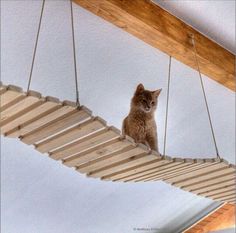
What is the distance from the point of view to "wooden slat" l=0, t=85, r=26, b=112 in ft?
5.35

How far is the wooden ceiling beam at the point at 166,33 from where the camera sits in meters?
2.75

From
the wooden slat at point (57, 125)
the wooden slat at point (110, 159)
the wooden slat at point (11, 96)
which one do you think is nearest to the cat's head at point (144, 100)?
A: the wooden slat at point (110, 159)

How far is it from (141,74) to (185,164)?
3.88 feet

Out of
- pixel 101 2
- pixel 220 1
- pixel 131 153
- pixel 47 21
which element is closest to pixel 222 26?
pixel 220 1

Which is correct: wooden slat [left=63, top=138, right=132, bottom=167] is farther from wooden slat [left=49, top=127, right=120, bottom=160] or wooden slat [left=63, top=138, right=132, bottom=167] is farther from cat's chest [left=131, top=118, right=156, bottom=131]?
cat's chest [left=131, top=118, right=156, bottom=131]

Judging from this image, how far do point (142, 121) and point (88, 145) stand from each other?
850 mm

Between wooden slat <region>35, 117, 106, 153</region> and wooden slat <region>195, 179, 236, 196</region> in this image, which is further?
wooden slat <region>195, 179, 236, 196</region>

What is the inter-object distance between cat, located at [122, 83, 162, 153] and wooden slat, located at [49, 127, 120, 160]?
68 centimetres

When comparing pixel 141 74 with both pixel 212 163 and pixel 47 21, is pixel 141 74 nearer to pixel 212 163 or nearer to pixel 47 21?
pixel 47 21

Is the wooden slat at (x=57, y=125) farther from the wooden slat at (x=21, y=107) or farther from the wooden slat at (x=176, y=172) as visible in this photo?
the wooden slat at (x=176, y=172)

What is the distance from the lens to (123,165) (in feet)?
7.19

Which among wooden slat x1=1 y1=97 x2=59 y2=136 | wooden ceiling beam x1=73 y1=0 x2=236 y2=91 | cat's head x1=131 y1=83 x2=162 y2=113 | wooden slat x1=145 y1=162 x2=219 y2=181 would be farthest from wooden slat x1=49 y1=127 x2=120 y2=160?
wooden ceiling beam x1=73 y1=0 x2=236 y2=91

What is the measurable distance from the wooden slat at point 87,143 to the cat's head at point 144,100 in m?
0.88

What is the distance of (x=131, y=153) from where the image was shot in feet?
6.77
